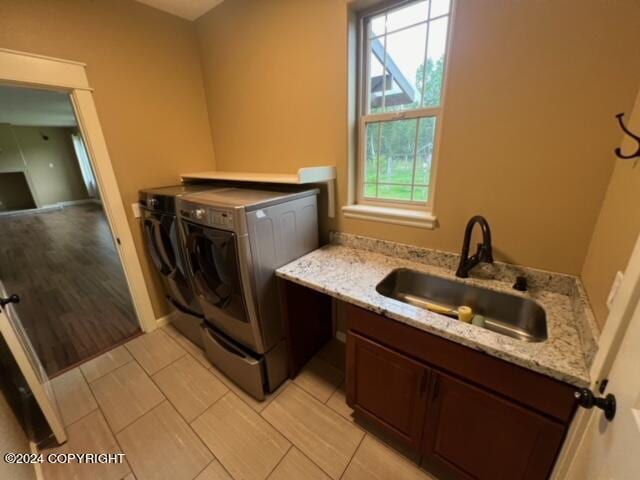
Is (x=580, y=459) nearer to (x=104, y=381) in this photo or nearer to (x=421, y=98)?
(x=421, y=98)

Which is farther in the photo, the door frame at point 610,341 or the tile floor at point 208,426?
the tile floor at point 208,426

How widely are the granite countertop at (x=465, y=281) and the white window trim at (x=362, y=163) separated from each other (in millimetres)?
176

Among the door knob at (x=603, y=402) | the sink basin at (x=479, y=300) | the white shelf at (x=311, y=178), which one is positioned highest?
the white shelf at (x=311, y=178)

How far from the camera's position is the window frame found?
1.34 m

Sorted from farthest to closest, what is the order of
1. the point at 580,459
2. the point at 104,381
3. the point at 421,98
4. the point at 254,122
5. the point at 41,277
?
the point at 41,277
the point at 254,122
the point at 104,381
the point at 421,98
the point at 580,459

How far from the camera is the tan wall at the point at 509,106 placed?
96cm

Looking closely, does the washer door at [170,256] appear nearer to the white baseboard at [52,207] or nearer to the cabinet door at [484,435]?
the cabinet door at [484,435]

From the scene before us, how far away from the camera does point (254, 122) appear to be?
2.07 metres

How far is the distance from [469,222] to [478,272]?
0.96 feet

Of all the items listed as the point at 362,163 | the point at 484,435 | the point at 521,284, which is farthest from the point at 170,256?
the point at 521,284

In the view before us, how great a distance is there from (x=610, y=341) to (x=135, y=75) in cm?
293

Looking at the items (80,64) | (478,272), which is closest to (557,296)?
(478,272)

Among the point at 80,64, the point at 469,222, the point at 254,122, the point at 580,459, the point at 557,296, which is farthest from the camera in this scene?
the point at 254,122

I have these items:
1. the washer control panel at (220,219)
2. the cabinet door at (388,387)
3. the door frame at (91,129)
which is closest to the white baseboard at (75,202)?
the door frame at (91,129)
